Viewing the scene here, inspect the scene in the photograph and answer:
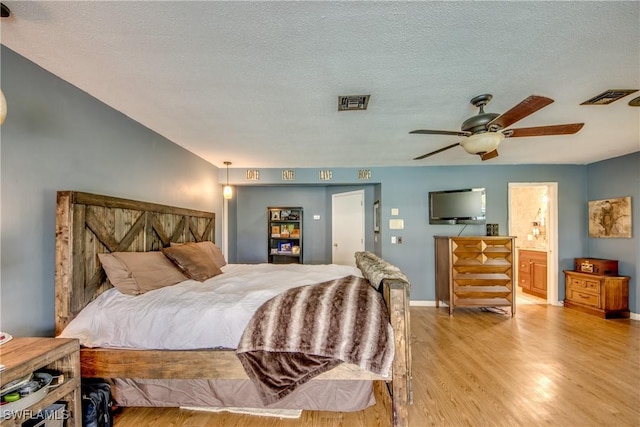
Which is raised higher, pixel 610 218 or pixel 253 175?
pixel 253 175

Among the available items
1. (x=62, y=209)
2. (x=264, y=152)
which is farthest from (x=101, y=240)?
(x=264, y=152)

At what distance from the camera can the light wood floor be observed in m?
1.85

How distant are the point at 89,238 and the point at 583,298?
20.2 ft

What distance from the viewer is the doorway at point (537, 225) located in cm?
455

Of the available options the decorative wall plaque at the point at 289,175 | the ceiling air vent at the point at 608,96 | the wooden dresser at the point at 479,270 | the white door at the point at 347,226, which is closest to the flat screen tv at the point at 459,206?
the wooden dresser at the point at 479,270

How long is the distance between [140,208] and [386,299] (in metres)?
2.32

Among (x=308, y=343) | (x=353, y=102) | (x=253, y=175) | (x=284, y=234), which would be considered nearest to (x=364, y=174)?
(x=253, y=175)

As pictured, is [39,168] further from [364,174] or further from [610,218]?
[610,218]

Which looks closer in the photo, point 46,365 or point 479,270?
point 46,365

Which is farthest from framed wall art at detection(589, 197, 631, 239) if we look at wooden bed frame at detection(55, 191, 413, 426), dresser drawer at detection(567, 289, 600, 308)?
wooden bed frame at detection(55, 191, 413, 426)

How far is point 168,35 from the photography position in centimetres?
142

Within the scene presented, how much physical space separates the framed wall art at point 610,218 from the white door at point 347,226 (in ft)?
12.1

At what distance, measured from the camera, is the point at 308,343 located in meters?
1.70

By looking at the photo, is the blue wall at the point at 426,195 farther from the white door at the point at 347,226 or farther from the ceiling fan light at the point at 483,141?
the ceiling fan light at the point at 483,141
